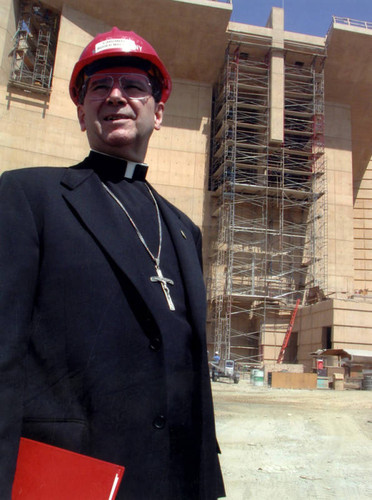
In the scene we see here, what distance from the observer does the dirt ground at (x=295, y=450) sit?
14.5 ft

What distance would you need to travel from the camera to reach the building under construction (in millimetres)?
26906

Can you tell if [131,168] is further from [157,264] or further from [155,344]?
[155,344]

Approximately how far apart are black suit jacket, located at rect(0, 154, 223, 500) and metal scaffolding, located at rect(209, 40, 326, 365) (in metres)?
26.2

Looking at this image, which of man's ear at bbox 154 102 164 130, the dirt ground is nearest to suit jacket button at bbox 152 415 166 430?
man's ear at bbox 154 102 164 130

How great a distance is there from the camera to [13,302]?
1277mm

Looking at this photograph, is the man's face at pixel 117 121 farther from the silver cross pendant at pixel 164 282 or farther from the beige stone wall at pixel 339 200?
the beige stone wall at pixel 339 200

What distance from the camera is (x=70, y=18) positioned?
89.9 ft

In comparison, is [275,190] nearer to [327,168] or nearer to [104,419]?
[327,168]

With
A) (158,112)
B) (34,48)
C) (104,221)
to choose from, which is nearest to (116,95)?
(158,112)

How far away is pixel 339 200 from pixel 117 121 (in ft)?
103

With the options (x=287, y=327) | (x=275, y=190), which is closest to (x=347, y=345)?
(x=287, y=327)

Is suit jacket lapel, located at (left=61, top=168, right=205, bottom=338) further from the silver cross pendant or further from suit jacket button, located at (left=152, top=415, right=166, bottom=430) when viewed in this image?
suit jacket button, located at (left=152, top=415, right=166, bottom=430)

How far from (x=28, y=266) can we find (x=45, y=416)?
0.41m

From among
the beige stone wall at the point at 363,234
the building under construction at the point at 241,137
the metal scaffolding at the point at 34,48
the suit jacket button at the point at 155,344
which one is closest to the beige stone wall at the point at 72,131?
the building under construction at the point at 241,137
